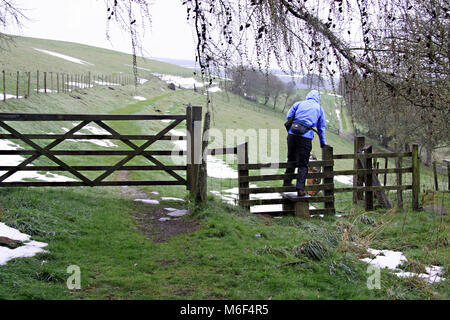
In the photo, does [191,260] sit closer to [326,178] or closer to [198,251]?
[198,251]

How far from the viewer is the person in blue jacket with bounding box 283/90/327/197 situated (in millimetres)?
7133

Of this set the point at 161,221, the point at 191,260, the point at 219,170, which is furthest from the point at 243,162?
the point at 219,170

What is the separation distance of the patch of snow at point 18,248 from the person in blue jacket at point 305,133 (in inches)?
183

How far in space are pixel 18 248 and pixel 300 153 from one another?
195 inches

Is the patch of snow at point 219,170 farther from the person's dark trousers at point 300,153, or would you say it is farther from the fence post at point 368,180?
the person's dark trousers at point 300,153

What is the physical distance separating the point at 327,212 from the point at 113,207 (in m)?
4.42

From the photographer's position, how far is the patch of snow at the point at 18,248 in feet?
13.8

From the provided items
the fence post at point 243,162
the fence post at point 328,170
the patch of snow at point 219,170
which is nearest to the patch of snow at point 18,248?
the fence post at point 243,162

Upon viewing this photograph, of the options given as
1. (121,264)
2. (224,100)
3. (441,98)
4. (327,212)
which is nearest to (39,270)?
(121,264)

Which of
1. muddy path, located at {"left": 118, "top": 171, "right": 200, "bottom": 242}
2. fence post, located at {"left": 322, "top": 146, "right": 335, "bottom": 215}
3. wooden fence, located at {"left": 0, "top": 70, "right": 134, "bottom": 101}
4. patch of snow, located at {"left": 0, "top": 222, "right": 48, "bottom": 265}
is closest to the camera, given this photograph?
patch of snow, located at {"left": 0, "top": 222, "right": 48, "bottom": 265}

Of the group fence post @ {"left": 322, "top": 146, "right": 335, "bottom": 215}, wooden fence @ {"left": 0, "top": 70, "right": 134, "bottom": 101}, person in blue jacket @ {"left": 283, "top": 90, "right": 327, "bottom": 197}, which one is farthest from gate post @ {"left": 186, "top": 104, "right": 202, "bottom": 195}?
wooden fence @ {"left": 0, "top": 70, "right": 134, "bottom": 101}

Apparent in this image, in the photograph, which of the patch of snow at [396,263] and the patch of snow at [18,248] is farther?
the patch of snow at [396,263]

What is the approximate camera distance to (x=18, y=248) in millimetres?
4473

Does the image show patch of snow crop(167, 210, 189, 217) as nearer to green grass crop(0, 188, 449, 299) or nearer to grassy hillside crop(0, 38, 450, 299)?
grassy hillside crop(0, 38, 450, 299)
